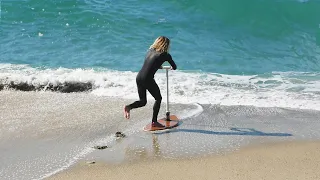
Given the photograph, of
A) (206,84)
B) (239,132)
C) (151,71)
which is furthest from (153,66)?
(206,84)

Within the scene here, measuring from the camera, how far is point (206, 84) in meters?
11.0

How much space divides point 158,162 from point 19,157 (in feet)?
6.44

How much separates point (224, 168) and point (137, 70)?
22.3 ft

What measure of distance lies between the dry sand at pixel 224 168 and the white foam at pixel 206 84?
2.71m

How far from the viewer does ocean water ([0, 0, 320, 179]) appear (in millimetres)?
7441

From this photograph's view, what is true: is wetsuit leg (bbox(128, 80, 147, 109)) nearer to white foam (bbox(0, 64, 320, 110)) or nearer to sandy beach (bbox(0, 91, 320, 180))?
sandy beach (bbox(0, 91, 320, 180))

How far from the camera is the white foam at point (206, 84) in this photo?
966cm

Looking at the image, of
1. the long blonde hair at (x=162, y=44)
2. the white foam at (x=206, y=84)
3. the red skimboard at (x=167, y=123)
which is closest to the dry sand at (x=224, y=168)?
the red skimboard at (x=167, y=123)

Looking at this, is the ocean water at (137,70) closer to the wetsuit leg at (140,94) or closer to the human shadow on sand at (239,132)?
the human shadow on sand at (239,132)

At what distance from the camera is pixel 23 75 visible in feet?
38.2

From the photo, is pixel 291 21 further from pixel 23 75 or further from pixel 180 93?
pixel 23 75

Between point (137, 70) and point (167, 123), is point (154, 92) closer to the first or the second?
point (167, 123)

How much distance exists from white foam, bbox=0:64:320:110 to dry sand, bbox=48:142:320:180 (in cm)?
271

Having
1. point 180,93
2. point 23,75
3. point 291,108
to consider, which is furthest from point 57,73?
point 291,108
